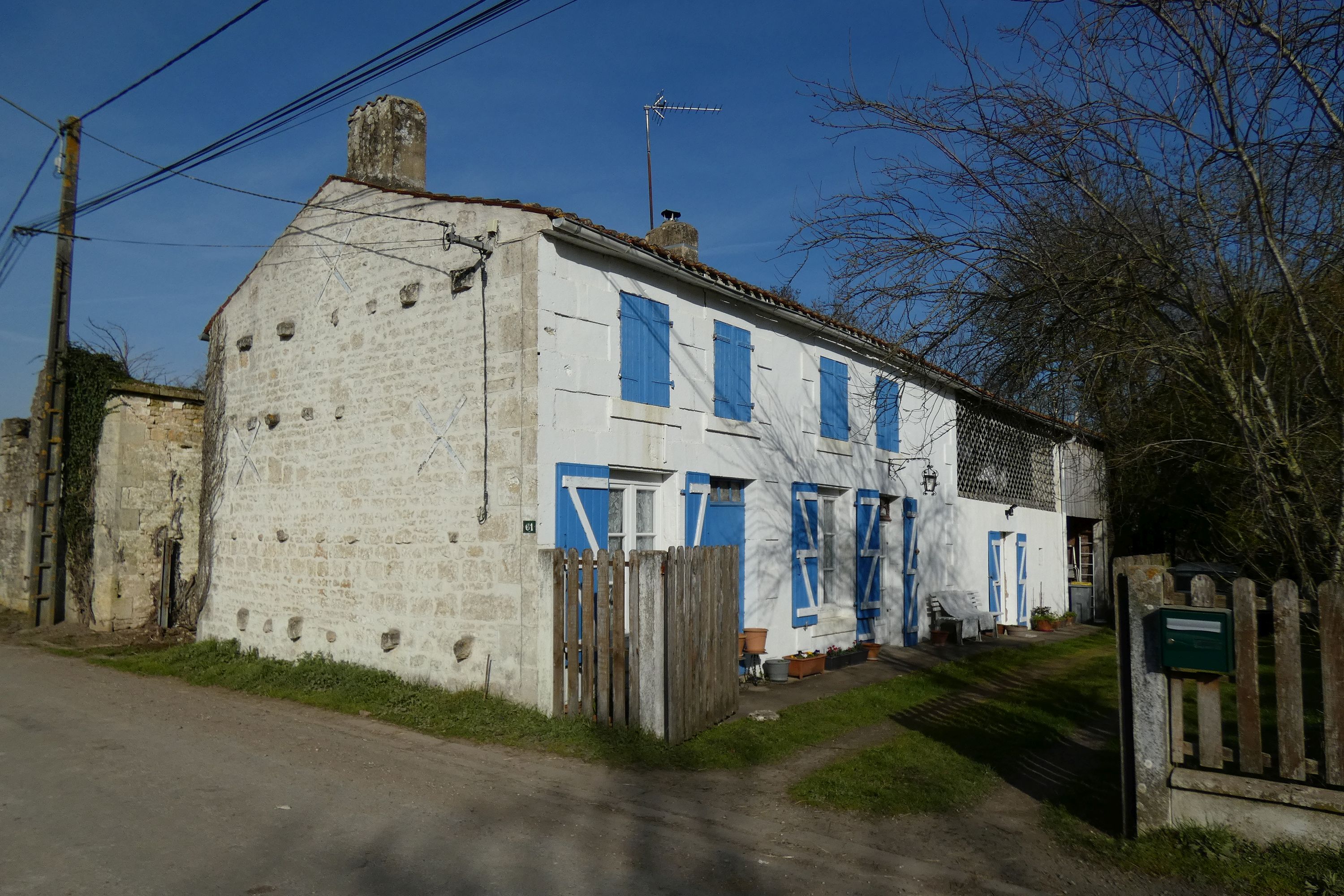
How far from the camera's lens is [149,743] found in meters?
7.46

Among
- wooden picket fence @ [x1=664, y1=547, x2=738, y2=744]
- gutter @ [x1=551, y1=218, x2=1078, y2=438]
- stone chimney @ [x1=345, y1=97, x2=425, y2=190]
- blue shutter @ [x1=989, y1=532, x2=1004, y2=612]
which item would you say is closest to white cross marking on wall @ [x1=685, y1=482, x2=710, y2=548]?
wooden picket fence @ [x1=664, y1=547, x2=738, y2=744]

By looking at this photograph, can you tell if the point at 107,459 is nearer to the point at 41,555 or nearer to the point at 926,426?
the point at 41,555

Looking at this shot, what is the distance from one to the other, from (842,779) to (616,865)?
7.06 feet

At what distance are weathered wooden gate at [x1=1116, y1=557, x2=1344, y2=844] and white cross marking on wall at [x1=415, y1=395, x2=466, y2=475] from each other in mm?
6137

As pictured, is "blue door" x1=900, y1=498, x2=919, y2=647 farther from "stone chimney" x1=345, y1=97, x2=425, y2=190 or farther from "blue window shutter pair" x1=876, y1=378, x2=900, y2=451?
"stone chimney" x1=345, y1=97, x2=425, y2=190

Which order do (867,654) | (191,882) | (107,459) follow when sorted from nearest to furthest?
(191,882), (867,654), (107,459)

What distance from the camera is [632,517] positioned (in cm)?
966

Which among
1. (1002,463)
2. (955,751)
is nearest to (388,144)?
(955,751)

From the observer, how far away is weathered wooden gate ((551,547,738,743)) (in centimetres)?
737

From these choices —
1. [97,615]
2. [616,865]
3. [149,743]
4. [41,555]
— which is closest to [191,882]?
[616,865]

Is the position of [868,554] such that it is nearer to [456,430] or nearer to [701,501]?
[701,501]

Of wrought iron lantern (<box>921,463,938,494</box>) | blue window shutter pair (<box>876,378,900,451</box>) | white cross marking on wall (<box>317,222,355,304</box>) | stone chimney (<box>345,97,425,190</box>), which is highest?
stone chimney (<box>345,97,425,190</box>)

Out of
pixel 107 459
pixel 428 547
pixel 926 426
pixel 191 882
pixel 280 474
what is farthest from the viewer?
pixel 926 426

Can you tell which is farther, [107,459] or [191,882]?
[107,459]
